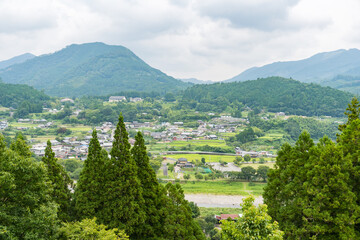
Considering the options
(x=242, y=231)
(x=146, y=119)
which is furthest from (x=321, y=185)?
(x=146, y=119)

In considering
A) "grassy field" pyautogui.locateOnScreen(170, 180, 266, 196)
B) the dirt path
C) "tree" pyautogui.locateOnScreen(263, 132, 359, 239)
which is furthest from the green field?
"tree" pyautogui.locateOnScreen(263, 132, 359, 239)

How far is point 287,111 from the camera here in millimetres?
73250

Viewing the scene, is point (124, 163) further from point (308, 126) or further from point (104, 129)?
point (308, 126)

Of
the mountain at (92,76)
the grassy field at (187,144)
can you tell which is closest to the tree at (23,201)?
the grassy field at (187,144)

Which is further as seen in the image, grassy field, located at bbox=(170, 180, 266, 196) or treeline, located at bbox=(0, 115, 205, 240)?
grassy field, located at bbox=(170, 180, 266, 196)

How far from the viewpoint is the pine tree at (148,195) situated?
9002 mm

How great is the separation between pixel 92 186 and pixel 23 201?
9.06 ft

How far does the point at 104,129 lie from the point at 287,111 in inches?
1960

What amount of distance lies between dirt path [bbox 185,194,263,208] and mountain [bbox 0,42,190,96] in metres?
111

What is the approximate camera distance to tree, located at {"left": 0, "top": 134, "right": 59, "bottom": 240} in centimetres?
582

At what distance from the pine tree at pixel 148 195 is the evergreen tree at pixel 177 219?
1.15 feet

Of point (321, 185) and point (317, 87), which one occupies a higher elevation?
point (317, 87)

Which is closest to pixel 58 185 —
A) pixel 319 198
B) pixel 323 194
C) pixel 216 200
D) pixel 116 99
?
pixel 319 198

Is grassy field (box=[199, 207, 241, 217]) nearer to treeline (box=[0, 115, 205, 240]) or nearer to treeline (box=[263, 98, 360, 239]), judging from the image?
treeline (box=[0, 115, 205, 240])
